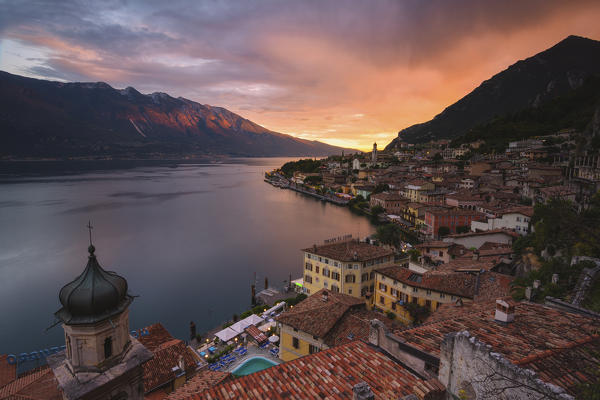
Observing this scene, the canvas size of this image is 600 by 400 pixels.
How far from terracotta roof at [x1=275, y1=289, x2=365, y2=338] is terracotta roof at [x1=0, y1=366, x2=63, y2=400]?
331 inches

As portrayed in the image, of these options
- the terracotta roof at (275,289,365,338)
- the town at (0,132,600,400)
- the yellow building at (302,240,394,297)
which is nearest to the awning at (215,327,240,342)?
the town at (0,132,600,400)

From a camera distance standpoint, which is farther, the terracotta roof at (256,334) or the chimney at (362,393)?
the terracotta roof at (256,334)

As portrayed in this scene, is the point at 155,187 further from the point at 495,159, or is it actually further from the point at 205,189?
the point at 495,159

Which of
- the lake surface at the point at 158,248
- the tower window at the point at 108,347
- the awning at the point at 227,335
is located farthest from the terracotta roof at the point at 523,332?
the lake surface at the point at 158,248

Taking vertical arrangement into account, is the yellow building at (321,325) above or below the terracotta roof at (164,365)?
above

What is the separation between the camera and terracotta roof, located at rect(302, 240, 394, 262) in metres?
23.2

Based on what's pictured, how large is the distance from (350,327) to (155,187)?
10805 cm

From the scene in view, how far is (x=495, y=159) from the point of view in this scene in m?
71.8

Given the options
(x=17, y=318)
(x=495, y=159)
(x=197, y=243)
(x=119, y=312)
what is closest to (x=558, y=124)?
(x=495, y=159)

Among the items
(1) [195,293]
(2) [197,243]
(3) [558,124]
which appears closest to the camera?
(1) [195,293]

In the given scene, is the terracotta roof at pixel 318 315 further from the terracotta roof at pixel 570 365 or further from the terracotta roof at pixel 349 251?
the terracotta roof at pixel 570 365

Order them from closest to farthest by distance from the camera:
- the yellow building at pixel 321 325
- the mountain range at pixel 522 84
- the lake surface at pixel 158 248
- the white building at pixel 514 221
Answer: the yellow building at pixel 321 325, the lake surface at pixel 158 248, the white building at pixel 514 221, the mountain range at pixel 522 84

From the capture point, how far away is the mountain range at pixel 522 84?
140m

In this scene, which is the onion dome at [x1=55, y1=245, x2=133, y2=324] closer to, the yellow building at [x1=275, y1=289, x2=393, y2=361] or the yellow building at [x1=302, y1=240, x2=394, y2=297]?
the yellow building at [x1=275, y1=289, x2=393, y2=361]
